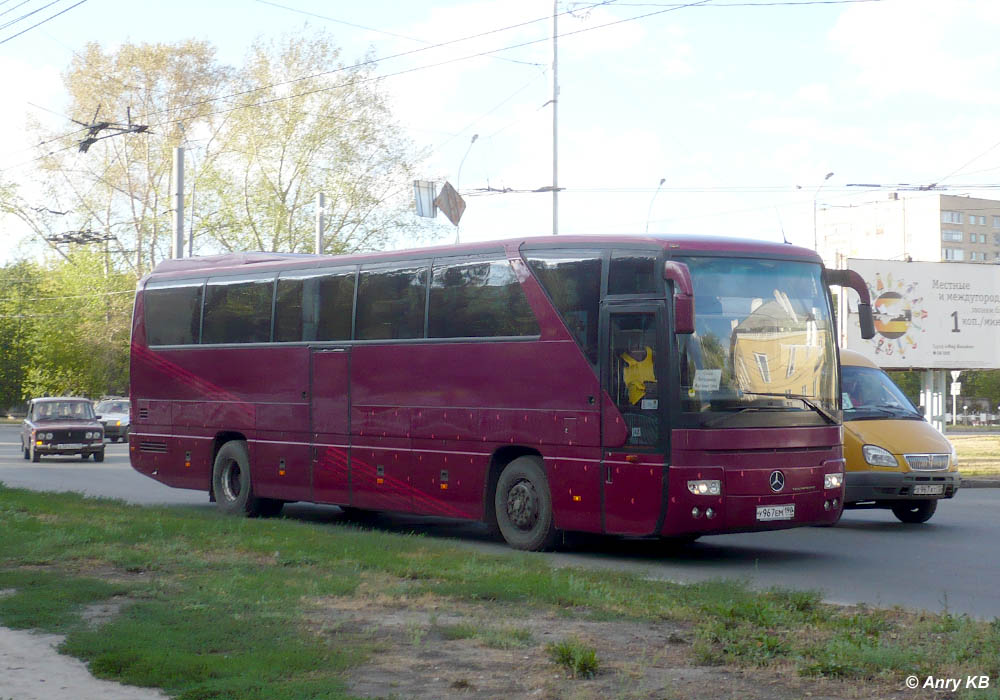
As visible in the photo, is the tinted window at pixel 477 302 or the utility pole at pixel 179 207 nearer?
the tinted window at pixel 477 302

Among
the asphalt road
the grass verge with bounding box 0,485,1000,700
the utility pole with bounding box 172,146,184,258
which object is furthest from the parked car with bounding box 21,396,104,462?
the grass verge with bounding box 0,485,1000,700

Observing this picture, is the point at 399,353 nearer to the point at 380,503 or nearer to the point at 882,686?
the point at 380,503

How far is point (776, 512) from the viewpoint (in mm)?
12359

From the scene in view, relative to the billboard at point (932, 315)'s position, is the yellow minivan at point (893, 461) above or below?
below

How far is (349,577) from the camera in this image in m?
10.2

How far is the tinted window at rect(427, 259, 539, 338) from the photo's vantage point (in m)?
13.6

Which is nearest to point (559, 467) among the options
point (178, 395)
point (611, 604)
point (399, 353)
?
point (399, 353)

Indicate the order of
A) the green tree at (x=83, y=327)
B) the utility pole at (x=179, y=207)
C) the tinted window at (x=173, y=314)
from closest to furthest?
the tinted window at (x=173, y=314) → the utility pole at (x=179, y=207) → the green tree at (x=83, y=327)

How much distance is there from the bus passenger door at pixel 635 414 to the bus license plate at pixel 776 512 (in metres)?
1.02

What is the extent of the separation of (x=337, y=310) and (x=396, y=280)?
123cm

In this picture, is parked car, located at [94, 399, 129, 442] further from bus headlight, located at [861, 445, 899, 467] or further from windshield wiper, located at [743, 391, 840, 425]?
windshield wiper, located at [743, 391, 840, 425]

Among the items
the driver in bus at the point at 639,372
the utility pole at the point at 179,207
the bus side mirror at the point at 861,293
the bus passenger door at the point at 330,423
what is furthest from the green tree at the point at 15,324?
the driver in bus at the point at 639,372

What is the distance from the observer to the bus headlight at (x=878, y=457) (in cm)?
1595

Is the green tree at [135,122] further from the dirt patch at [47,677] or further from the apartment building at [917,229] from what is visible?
the apartment building at [917,229]
